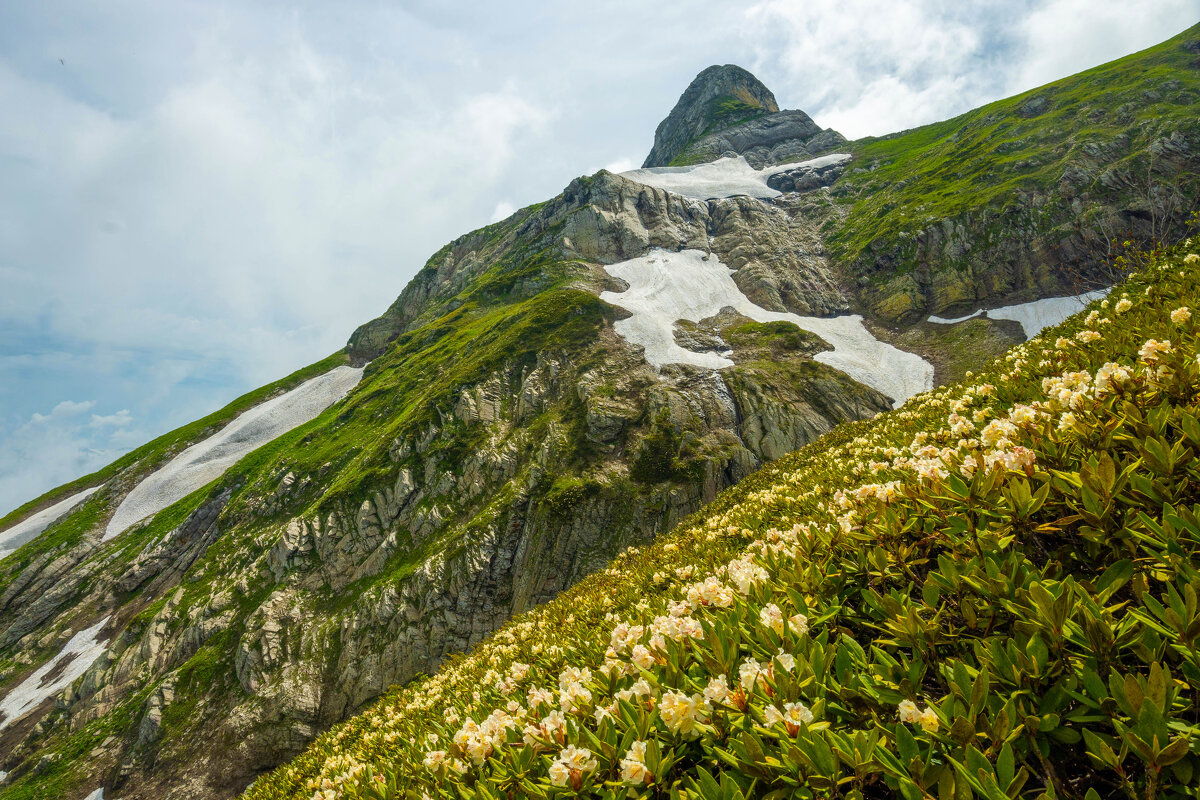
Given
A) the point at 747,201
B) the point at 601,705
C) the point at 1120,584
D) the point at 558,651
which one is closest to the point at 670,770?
the point at 601,705

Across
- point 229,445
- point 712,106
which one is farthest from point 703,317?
point 712,106

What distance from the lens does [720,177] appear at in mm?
104812

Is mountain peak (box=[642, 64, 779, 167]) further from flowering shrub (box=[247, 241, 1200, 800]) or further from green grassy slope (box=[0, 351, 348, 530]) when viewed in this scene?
flowering shrub (box=[247, 241, 1200, 800])

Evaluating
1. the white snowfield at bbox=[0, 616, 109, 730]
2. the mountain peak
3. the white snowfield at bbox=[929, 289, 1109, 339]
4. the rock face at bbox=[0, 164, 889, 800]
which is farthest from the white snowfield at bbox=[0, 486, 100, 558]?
the mountain peak

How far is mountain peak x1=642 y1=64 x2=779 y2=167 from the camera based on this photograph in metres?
136

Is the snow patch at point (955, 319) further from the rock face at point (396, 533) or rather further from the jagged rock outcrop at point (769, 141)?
the jagged rock outcrop at point (769, 141)

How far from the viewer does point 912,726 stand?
6.60 ft

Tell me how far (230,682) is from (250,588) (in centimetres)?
693

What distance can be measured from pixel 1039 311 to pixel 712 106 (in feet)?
415

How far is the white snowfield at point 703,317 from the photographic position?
43906 mm

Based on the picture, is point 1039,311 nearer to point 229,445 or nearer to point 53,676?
point 53,676

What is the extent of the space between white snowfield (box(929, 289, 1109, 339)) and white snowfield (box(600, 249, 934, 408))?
1162 centimetres

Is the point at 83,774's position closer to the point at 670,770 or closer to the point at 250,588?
the point at 250,588

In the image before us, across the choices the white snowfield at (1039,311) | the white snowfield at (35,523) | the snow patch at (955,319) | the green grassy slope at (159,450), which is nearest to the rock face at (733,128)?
the snow patch at (955,319)
